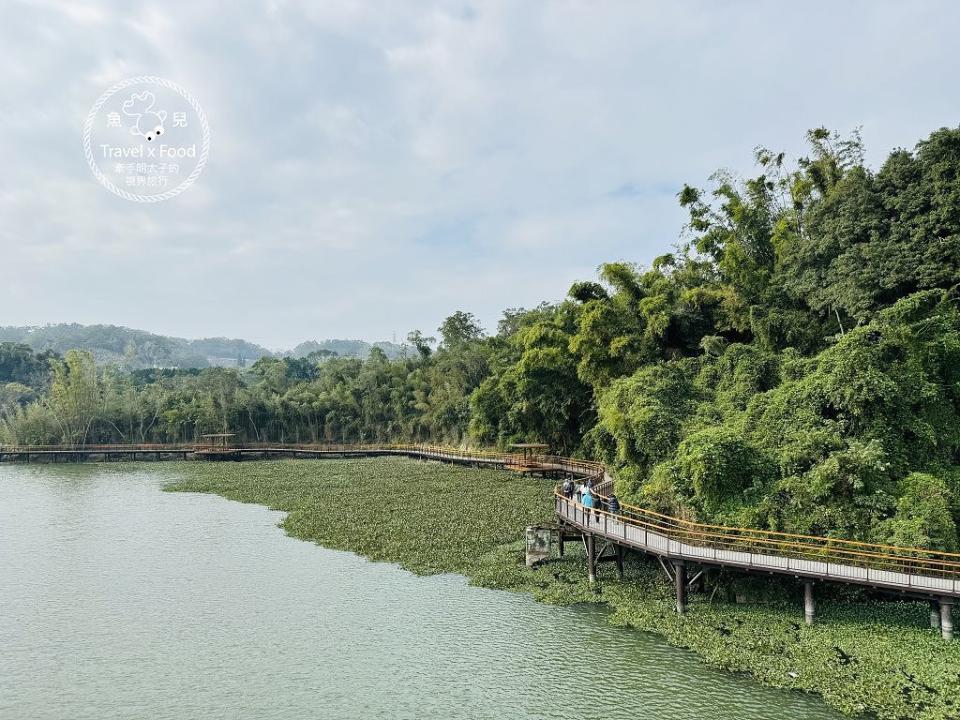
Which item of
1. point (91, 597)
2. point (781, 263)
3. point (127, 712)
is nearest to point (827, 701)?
point (127, 712)

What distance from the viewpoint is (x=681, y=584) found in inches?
753

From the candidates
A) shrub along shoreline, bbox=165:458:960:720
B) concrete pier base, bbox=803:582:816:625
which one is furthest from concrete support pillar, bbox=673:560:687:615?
concrete pier base, bbox=803:582:816:625

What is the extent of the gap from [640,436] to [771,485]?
601 cm

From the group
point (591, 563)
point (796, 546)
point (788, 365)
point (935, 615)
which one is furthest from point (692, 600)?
point (788, 365)

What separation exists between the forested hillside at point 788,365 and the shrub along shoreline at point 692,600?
2.21 meters

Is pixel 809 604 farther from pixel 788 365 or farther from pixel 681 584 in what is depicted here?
pixel 788 365

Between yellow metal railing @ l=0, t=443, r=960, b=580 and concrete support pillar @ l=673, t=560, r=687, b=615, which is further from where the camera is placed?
concrete support pillar @ l=673, t=560, r=687, b=615

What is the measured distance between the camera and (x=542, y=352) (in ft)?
165

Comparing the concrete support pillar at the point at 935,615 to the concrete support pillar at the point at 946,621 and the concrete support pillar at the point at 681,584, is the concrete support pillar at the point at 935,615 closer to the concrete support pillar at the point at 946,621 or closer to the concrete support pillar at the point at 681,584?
the concrete support pillar at the point at 946,621

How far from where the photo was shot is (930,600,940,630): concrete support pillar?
53.8 ft

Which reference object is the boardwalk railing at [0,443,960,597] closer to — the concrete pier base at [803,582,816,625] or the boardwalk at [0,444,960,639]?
the boardwalk at [0,444,960,639]

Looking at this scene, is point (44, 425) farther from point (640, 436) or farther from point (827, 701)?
point (827, 701)

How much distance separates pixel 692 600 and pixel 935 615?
594 cm

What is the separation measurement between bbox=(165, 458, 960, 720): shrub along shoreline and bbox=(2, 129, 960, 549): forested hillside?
7.25 ft
